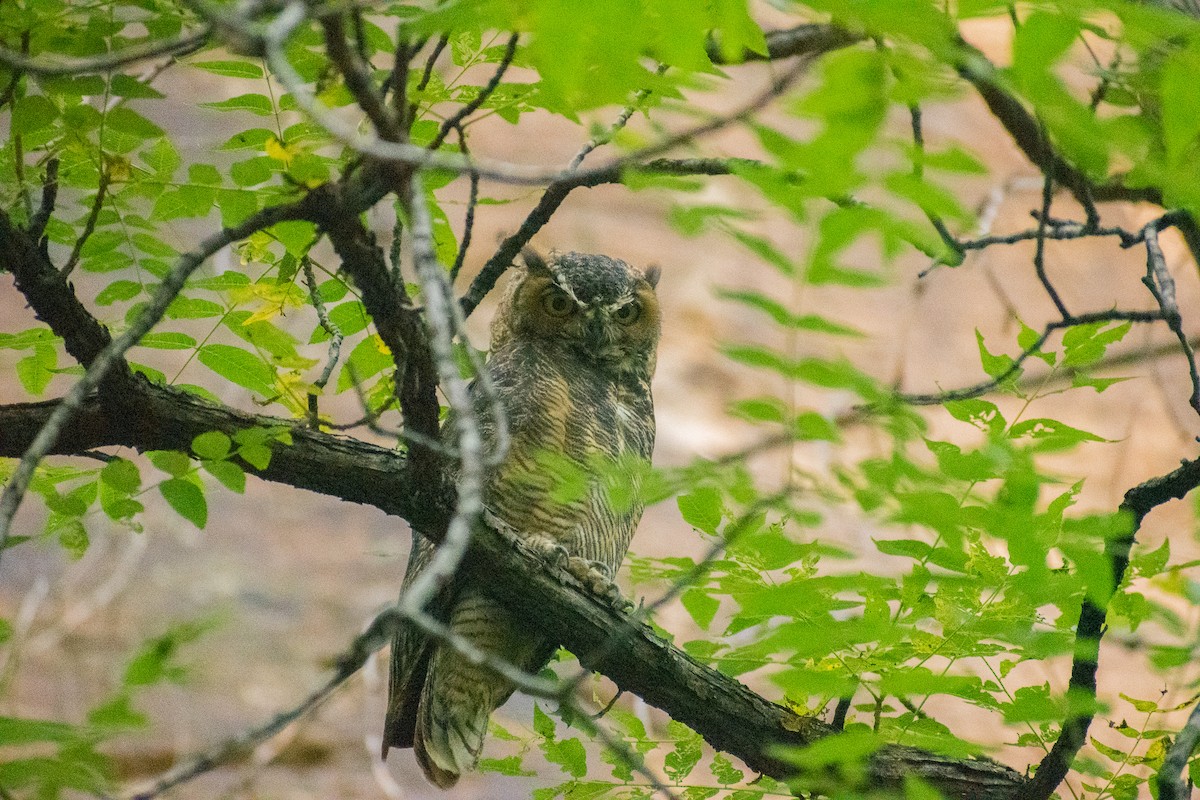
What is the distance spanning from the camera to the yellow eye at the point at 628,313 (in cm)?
301

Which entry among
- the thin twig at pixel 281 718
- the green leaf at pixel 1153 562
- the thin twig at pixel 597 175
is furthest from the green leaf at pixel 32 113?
the green leaf at pixel 1153 562

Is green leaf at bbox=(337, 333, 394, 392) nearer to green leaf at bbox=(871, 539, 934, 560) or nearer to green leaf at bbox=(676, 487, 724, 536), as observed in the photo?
green leaf at bbox=(676, 487, 724, 536)

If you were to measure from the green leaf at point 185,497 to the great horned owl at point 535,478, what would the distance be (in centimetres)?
75

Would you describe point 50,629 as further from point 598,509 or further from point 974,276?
point 974,276

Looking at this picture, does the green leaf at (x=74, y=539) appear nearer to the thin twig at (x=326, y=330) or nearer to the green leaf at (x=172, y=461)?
the green leaf at (x=172, y=461)

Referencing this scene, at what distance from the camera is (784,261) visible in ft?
3.36

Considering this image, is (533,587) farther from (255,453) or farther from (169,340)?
(169,340)

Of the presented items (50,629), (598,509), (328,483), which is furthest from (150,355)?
(328,483)

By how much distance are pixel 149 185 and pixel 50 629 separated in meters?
4.77

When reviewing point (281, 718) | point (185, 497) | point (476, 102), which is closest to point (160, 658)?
point (281, 718)

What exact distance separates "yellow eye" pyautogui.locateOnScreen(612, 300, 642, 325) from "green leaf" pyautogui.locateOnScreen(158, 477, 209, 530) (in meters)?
1.44

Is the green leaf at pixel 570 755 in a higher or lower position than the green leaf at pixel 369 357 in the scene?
lower

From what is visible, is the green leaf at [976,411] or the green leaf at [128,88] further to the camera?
the green leaf at [976,411]

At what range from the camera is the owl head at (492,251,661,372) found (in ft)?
9.69
